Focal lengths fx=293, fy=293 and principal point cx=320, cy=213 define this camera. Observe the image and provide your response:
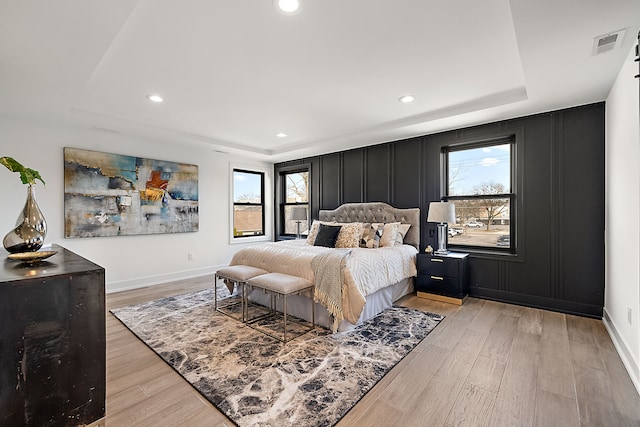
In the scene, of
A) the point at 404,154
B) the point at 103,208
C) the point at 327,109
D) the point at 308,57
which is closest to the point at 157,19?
the point at 308,57

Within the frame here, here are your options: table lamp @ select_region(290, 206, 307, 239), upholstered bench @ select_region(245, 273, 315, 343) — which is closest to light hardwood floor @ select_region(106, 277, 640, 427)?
upholstered bench @ select_region(245, 273, 315, 343)

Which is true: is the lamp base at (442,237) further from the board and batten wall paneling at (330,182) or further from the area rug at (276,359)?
the board and batten wall paneling at (330,182)

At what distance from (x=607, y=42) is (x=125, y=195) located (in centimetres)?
560

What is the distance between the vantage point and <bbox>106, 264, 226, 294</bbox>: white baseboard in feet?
14.4

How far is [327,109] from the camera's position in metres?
3.66

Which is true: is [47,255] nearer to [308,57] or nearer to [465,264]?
[308,57]

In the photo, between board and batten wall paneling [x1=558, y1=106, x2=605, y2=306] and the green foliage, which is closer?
the green foliage

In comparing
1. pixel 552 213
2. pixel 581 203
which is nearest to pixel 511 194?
pixel 552 213

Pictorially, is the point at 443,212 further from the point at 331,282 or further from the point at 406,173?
the point at 331,282

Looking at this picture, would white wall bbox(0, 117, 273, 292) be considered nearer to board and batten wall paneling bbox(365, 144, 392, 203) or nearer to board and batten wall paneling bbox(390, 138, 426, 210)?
board and batten wall paneling bbox(365, 144, 392, 203)

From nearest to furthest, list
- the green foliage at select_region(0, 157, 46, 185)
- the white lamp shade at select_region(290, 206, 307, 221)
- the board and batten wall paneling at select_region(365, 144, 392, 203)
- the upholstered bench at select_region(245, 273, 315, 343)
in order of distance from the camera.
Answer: the green foliage at select_region(0, 157, 46, 185) < the upholstered bench at select_region(245, 273, 315, 343) < the board and batten wall paneling at select_region(365, 144, 392, 203) < the white lamp shade at select_region(290, 206, 307, 221)

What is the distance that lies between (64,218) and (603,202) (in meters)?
6.56

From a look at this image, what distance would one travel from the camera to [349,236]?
13.6 feet

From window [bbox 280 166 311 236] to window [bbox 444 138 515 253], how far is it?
2906mm
